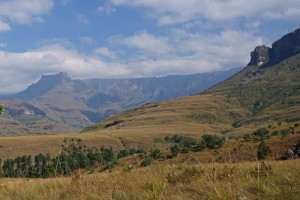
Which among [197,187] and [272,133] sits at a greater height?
[197,187]

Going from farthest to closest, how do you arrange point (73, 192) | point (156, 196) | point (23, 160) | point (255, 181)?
point (23, 160) < point (73, 192) < point (255, 181) < point (156, 196)

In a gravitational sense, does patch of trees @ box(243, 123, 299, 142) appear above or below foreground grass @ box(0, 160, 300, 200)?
below

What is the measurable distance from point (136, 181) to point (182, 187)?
173cm

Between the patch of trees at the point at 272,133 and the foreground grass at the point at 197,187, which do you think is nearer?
the foreground grass at the point at 197,187

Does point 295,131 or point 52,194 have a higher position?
point 52,194

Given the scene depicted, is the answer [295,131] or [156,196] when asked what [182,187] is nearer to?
[156,196]

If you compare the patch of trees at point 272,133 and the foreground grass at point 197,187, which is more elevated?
the foreground grass at point 197,187

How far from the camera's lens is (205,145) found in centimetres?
6288

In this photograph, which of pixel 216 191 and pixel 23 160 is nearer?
pixel 216 191

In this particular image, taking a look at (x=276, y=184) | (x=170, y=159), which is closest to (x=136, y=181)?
(x=276, y=184)

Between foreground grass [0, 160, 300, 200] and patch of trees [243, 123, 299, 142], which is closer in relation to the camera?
foreground grass [0, 160, 300, 200]

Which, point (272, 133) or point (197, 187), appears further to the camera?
point (272, 133)

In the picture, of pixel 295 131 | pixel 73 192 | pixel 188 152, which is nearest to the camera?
pixel 73 192

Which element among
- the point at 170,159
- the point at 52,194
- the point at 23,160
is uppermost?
the point at 52,194
